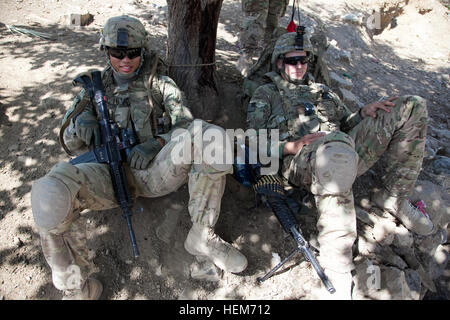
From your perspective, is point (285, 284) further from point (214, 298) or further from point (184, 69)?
point (184, 69)

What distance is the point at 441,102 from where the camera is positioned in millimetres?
6059

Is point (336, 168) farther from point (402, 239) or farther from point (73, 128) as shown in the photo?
point (73, 128)

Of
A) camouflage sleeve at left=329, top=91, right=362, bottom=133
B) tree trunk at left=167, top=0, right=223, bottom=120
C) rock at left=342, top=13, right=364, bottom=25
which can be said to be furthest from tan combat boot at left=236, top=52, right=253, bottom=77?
rock at left=342, top=13, right=364, bottom=25

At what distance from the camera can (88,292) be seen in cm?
218

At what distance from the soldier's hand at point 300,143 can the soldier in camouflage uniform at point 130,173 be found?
2.69ft

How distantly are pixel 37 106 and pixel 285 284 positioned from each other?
333cm

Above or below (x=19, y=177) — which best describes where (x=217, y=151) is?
above

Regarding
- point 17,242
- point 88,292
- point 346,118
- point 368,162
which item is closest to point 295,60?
point 346,118

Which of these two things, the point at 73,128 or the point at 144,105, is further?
the point at 144,105

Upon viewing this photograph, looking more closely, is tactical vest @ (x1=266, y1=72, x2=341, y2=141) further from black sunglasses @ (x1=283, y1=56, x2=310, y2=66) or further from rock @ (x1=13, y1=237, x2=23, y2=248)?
rock @ (x1=13, y1=237, x2=23, y2=248)

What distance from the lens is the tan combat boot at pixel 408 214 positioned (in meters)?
3.04

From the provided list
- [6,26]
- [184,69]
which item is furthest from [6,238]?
[6,26]

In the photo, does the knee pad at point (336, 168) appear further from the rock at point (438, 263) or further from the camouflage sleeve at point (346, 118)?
the rock at point (438, 263)

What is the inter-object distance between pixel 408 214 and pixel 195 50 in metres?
2.81
